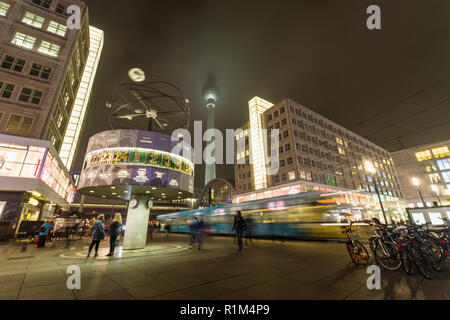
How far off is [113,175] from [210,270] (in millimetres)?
10045

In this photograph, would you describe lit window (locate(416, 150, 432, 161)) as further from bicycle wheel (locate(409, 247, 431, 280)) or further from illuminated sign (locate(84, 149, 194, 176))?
illuminated sign (locate(84, 149, 194, 176))

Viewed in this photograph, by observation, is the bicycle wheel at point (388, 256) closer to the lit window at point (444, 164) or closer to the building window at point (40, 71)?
the building window at point (40, 71)

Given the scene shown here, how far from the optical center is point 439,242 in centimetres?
639

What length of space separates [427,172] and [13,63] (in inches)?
4288

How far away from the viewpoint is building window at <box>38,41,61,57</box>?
26.5 metres

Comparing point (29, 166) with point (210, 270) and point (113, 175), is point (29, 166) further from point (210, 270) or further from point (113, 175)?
point (210, 270)

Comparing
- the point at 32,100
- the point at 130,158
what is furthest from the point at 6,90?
the point at 130,158

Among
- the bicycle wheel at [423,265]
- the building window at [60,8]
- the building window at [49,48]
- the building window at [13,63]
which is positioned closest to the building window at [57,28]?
the building window at [49,48]

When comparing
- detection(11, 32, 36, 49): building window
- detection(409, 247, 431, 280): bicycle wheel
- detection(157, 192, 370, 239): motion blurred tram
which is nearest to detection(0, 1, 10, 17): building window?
detection(11, 32, 36, 49): building window

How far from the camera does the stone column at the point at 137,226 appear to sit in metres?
14.0

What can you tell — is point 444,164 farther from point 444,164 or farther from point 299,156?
point 299,156

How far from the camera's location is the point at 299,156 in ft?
145
